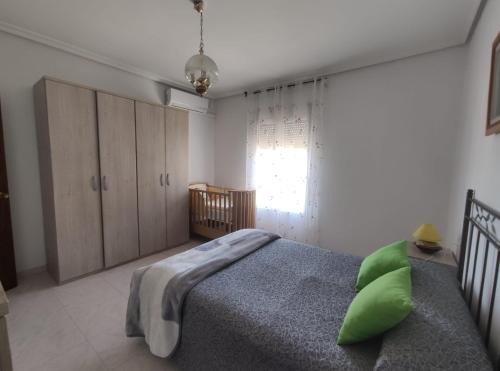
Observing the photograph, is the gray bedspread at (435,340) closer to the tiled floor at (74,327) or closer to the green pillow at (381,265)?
the green pillow at (381,265)

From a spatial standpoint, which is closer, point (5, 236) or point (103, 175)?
point (5, 236)

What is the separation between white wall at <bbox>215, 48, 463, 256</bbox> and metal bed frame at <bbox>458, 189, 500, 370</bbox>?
3.56 feet

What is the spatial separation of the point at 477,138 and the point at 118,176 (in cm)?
330

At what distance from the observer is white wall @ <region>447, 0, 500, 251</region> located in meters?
1.24

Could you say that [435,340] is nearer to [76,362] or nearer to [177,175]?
[76,362]

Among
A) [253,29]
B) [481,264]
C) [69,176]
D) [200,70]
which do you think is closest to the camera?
[481,264]

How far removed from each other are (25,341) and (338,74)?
154 inches

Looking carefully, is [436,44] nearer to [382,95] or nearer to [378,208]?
[382,95]

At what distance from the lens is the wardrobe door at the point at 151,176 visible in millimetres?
2828

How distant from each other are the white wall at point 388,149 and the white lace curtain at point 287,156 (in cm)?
16

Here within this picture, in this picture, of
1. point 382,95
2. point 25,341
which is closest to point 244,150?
point 382,95

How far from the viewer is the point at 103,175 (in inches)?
99.0

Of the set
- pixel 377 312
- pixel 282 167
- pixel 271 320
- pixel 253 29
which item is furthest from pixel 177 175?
pixel 377 312

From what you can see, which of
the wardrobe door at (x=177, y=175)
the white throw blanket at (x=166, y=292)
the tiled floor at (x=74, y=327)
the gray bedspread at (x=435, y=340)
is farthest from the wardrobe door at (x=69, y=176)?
the gray bedspread at (x=435, y=340)
